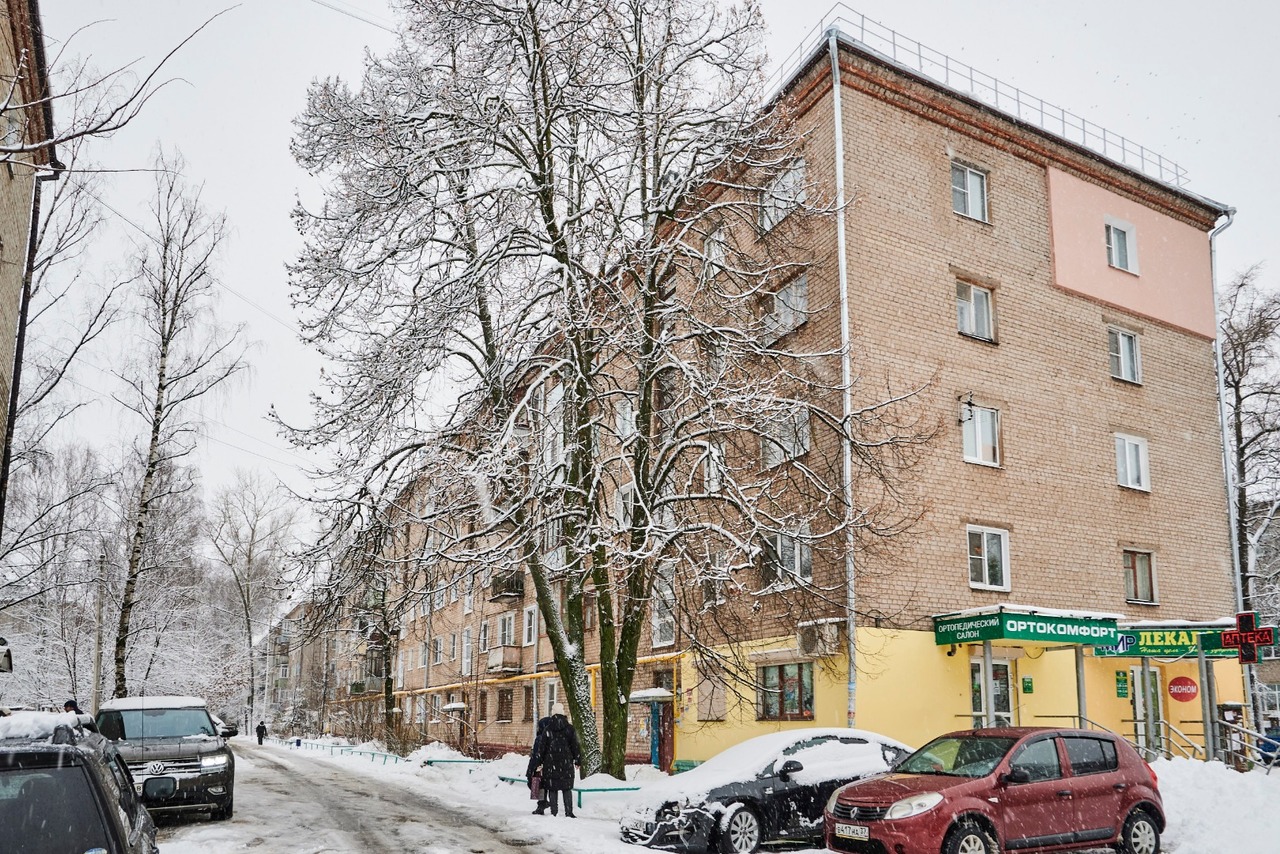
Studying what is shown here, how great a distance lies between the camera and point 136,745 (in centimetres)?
1460

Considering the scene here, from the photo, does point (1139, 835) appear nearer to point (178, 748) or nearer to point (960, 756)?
point (960, 756)

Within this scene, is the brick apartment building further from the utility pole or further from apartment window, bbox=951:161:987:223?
the utility pole

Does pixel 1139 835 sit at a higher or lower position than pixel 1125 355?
lower

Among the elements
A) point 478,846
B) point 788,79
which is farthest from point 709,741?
point 788,79

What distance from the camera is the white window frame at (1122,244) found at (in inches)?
979

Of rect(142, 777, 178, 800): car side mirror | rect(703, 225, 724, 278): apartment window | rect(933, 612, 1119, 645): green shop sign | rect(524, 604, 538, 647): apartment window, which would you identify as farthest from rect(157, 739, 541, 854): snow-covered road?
rect(524, 604, 538, 647): apartment window

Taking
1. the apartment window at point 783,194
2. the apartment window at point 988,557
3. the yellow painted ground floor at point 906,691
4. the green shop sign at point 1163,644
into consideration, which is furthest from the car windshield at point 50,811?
the apartment window at point 988,557

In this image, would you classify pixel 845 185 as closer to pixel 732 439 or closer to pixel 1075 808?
pixel 732 439

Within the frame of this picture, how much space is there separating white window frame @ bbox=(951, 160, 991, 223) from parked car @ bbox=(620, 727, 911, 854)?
13.4 meters

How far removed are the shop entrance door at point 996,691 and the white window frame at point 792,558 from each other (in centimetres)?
367

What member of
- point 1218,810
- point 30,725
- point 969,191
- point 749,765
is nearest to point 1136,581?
point 969,191

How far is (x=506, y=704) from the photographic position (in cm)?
3809

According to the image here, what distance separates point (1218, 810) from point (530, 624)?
2684 cm

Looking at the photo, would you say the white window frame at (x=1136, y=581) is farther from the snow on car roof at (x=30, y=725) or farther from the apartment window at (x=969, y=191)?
the snow on car roof at (x=30, y=725)
